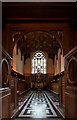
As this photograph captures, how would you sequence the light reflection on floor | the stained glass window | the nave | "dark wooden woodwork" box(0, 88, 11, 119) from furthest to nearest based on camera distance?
the stained glass window < the light reflection on floor < the nave < "dark wooden woodwork" box(0, 88, 11, 119)

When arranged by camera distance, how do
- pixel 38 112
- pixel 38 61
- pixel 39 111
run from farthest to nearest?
pixel 38 61, pixel 39 111, pixel 38 112

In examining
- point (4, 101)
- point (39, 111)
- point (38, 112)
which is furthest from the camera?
point (39, 111)

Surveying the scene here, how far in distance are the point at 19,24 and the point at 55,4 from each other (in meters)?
1.41

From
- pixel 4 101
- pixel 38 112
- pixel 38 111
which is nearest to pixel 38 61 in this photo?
pixel 38 111

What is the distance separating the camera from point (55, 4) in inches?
153

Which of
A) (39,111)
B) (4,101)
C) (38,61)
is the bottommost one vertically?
(39,111)

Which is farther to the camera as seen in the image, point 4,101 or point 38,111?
point 38,111

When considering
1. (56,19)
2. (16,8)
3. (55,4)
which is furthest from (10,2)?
(56,19)

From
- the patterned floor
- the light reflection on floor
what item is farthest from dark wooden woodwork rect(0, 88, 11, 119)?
the light reflection on floor

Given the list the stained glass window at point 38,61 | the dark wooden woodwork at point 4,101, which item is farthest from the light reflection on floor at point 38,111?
the stained glass window at point 38,61

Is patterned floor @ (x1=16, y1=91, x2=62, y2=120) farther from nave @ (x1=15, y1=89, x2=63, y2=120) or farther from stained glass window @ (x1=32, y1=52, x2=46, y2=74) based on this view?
stained glass window @ (x1=32, y1=52, x2=46, y2=74)

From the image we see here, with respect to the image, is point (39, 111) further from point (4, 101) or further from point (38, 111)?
point (4, 101)

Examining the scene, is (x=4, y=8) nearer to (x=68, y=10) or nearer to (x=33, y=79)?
(x=68, y=10)

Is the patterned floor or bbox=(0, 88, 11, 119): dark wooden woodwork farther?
the patterned floor
